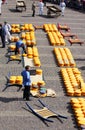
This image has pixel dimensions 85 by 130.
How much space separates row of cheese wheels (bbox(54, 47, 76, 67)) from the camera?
26.2 m

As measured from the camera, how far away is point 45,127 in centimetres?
1822

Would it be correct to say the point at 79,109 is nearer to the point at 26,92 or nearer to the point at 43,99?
Result: the point at 43,99

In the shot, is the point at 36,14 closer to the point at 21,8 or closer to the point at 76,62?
the point at 21,8

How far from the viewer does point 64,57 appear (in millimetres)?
27234

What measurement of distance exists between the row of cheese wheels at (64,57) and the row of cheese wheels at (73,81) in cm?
112

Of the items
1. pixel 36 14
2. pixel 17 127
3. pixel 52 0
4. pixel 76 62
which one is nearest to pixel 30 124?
pixel 17 127

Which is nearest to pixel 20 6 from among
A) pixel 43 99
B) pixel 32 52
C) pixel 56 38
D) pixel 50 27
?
pixel 50 27

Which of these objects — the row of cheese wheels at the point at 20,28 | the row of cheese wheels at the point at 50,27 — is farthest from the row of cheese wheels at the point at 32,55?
the row of cheese wheels at the point at 50,27

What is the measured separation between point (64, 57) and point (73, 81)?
4.48 m

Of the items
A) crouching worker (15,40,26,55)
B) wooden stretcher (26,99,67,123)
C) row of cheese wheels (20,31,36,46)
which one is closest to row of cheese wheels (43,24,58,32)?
row of cheese wheels (20,31,36,46)

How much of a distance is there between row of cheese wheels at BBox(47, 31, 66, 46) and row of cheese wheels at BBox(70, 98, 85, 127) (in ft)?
36.0

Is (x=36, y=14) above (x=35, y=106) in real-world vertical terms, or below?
below

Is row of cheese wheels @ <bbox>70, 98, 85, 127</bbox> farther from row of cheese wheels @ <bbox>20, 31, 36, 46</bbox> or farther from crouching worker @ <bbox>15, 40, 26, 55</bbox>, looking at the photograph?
row of cheese wheels @ <bbox>20, 31, 36, 46</bbox>

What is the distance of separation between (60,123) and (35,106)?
6.81 feet
